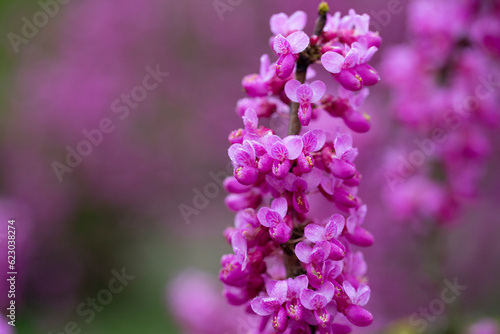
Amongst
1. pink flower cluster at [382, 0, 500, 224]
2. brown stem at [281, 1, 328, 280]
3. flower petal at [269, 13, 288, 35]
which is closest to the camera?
brown stem at [281, 1, 328, 280]

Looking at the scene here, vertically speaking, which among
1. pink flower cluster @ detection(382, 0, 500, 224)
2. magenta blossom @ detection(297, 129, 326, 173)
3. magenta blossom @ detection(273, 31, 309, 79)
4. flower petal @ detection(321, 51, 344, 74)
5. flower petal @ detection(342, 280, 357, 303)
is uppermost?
magenta blossom @ detection(273, 31, 309, 79)

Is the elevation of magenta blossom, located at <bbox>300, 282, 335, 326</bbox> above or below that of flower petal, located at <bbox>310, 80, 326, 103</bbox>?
below

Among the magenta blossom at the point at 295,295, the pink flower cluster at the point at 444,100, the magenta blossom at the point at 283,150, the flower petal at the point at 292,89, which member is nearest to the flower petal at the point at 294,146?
the magenta blossom at the point at 283,150

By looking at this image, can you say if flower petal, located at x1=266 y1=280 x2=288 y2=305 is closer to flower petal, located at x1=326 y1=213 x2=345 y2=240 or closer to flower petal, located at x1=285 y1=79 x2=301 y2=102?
flower petal, located at x1=326 y1=213 x2=345 y2=240

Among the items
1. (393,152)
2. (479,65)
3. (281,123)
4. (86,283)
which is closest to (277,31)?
(479,65)

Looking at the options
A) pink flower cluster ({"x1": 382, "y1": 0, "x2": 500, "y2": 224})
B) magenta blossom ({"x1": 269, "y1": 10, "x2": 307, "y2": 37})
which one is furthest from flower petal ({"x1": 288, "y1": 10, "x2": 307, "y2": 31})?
pink flower cluster ({"x1": 382, "y1": 0, "x2": 500, "y2": 224})

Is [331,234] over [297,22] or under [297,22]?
under

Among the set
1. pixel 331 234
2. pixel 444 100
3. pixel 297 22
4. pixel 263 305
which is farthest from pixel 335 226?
pixel 444 100

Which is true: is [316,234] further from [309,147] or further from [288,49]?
[288,49]
